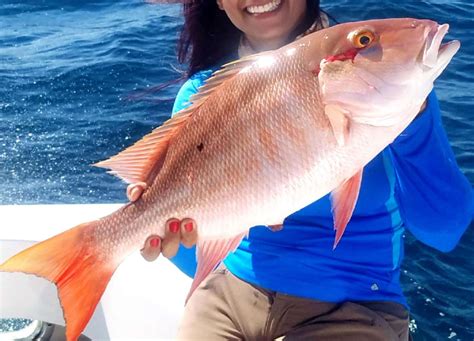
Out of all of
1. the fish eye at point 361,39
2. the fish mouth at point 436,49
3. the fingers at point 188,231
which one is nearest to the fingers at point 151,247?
the fingers at point 188,231

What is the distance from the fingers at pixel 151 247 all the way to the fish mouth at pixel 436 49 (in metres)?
0.88

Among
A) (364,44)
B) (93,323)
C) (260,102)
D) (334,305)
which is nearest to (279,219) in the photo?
(260,102)

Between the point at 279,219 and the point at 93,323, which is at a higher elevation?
the point at 279,219

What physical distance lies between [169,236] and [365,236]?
788 mm

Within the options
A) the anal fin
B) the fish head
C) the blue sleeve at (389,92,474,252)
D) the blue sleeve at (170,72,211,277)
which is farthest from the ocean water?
the fish head

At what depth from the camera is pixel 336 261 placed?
2.29 m

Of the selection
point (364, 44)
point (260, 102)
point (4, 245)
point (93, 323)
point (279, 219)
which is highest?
point (364, 44)

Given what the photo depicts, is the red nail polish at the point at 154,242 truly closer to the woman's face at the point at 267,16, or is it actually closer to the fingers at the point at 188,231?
the fingers at the point at 188,231

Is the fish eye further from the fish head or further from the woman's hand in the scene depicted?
the woman's hand

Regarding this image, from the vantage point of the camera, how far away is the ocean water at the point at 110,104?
3947 millimetres

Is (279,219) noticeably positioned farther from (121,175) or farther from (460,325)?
(460,325)

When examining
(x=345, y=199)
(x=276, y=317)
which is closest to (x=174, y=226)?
(x=345, y=199)

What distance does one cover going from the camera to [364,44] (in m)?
1.62

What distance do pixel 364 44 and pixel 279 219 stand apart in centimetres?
50
